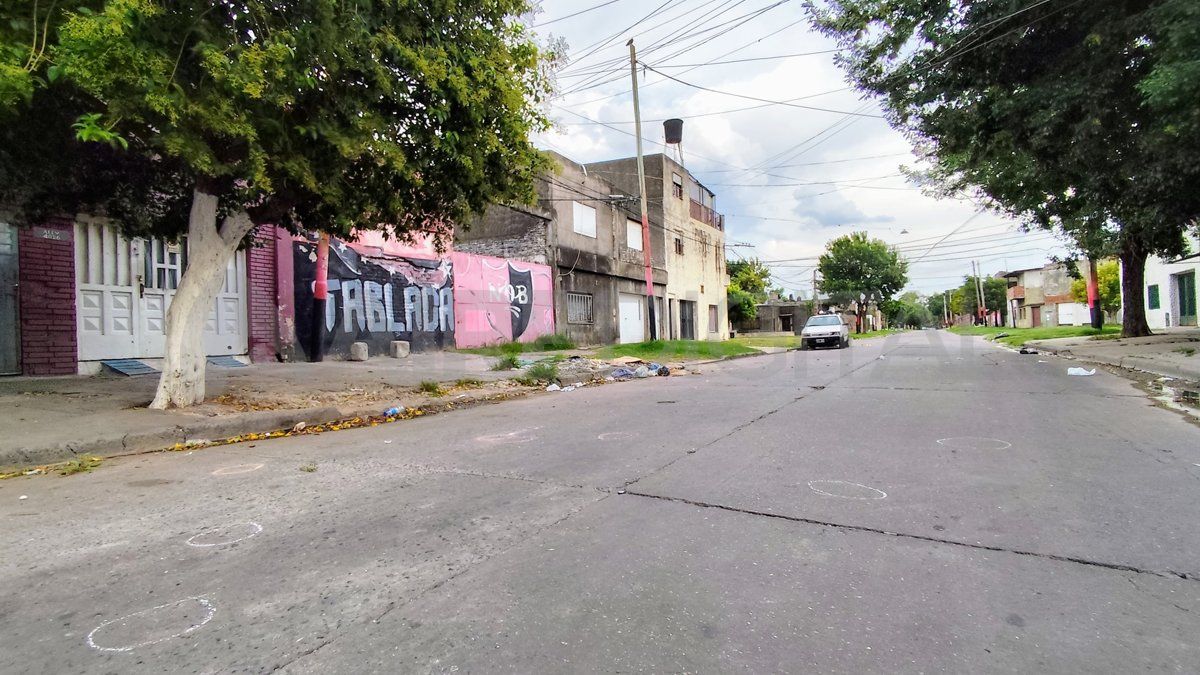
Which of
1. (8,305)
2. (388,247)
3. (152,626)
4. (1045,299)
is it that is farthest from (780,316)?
(152,626)

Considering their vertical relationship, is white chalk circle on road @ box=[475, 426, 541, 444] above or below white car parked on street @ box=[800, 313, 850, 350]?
below

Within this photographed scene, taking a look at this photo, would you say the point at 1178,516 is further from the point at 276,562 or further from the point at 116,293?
the point at 116,293

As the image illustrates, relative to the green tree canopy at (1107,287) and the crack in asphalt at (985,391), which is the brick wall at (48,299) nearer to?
the crack in asphalt at (985,391)

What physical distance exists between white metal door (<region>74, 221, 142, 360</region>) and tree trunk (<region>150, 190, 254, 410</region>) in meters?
3.84

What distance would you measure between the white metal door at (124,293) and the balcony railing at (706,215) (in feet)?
86.3

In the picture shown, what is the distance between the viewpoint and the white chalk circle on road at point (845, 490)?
391 cm

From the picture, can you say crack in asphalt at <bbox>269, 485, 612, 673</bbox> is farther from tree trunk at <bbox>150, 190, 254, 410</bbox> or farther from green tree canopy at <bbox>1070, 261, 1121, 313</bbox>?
green tree canopy at <bbox>1070, 261, 1121, 313</bbox>

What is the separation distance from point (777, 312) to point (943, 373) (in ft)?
169

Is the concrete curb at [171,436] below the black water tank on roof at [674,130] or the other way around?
below

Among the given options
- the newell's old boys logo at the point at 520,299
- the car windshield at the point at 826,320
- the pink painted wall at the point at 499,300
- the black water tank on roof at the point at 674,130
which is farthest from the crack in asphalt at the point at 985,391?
the black water tank on roof at the point at 674,130

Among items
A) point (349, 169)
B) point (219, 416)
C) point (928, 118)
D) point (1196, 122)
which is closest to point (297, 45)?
point (349, 169)

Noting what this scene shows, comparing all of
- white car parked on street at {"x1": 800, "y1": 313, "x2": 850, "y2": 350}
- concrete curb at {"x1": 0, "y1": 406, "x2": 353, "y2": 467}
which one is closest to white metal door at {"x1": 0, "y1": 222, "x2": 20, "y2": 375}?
concrete curb at {"x1": 0, "y1": 406, "x2": 353, "y2": 467}

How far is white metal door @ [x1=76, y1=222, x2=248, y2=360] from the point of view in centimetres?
969

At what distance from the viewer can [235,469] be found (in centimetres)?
495
